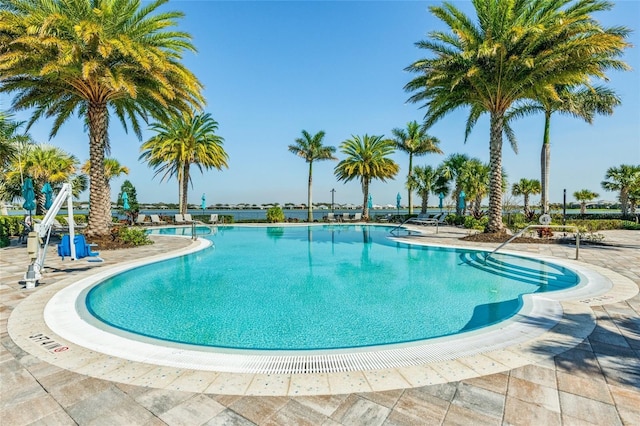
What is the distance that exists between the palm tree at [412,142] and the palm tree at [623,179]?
16.7m

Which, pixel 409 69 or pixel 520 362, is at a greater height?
pixel 409 69

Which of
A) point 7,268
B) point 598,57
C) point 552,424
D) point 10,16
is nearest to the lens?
point 552,424

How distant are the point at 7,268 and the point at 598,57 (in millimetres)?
22158

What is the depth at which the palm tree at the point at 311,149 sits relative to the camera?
30.2m

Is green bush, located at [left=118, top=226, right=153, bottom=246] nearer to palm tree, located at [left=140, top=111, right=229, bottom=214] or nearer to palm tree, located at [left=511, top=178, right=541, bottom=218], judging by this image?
palm tree, located at [left=140, top=111, right=229, bottom=214]

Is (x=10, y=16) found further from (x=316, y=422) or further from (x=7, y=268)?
(x=316, y=422)

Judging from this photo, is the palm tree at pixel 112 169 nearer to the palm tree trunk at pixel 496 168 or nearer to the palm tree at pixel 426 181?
the palm tree at pixel 426 181

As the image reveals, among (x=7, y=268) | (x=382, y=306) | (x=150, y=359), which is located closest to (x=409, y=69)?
(x=382, y=306)

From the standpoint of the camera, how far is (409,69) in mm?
14844

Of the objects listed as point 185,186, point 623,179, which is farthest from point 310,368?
point 623,179

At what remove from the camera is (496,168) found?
599 inches

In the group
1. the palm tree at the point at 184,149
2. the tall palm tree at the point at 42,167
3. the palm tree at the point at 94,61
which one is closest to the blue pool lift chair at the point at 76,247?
the palm tree at the point at 94,61

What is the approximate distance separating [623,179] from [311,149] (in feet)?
95.2

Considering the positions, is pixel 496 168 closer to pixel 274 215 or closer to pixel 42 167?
pixel 274 215
